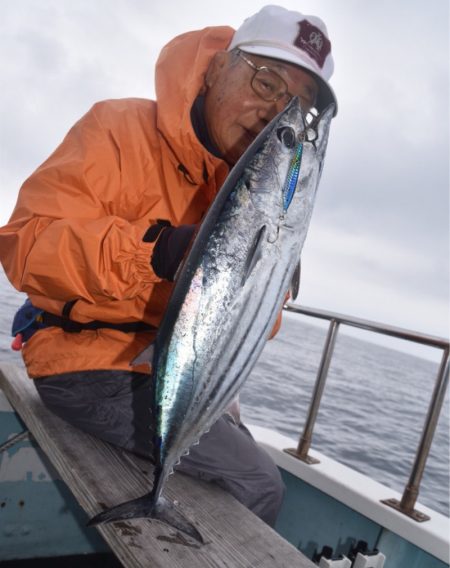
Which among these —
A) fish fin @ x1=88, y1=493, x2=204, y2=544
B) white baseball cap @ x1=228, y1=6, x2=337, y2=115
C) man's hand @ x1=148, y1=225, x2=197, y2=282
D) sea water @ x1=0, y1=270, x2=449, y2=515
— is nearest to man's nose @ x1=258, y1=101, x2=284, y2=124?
white baseball cap @ x1=228, y1=6, x2=337, y2=115

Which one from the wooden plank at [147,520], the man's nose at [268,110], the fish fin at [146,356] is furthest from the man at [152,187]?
the fish fin at [146,356]

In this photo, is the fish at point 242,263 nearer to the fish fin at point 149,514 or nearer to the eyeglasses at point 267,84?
the fish fin at point 149,514

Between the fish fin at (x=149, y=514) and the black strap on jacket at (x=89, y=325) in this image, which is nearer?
the fish fin at (x=149, y=514)

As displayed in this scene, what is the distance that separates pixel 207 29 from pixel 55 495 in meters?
3.14

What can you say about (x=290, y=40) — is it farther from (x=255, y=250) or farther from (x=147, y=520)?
(x=147, y=520)

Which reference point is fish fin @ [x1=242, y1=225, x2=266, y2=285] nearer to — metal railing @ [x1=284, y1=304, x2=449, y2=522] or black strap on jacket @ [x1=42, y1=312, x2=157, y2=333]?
black strap on jacket @ [x1=42, y1=312, x2=157, y2=333]

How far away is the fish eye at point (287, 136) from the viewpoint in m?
1.36

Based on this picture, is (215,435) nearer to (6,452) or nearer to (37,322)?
(37,322)

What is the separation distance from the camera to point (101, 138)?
2.36 metres

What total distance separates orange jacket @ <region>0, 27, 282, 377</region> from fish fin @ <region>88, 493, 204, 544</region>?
770 mm

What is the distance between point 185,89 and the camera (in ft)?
8.20

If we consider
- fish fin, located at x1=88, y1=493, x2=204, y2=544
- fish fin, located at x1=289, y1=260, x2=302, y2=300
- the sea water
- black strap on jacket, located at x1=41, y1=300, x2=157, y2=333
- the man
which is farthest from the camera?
the sea water

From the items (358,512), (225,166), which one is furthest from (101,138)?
(358,512)

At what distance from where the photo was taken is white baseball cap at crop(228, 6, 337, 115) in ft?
7.87
